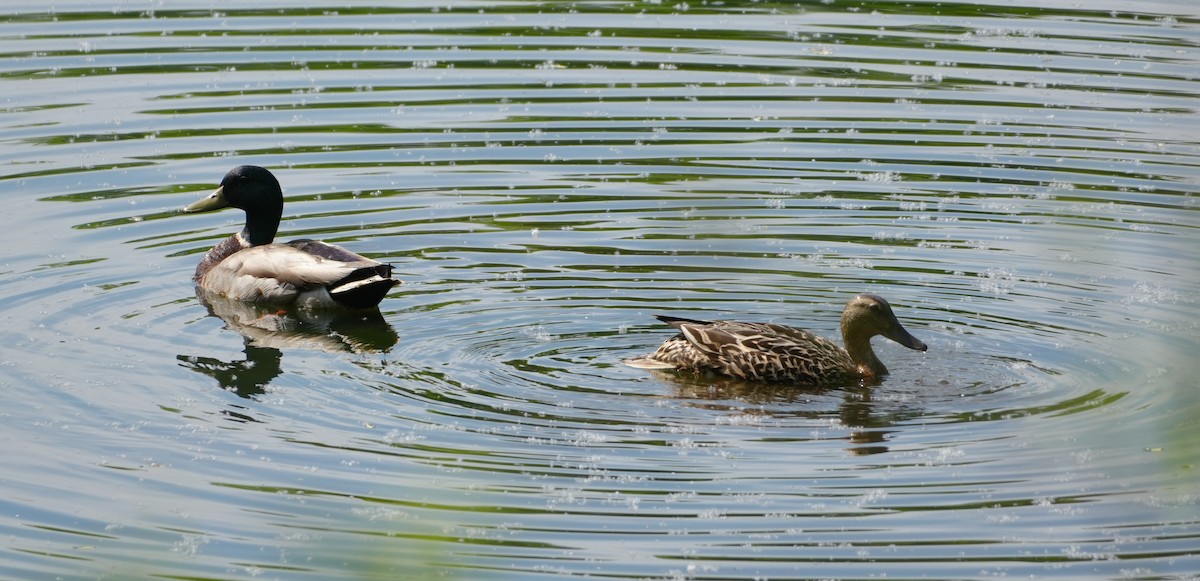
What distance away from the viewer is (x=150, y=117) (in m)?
17.2

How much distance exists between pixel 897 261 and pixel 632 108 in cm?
472

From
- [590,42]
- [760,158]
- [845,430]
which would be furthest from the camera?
[590,42]

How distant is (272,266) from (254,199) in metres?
1.06

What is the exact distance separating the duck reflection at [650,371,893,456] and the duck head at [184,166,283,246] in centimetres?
430

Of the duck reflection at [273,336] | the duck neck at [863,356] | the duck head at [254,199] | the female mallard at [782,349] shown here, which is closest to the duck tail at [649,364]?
the female mallard at [782,349]

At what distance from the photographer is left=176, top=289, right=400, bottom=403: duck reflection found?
36.9ft

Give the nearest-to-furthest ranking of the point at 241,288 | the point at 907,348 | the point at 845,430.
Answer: the point at 845,430 < the point at 907,348 < the point at 241,288

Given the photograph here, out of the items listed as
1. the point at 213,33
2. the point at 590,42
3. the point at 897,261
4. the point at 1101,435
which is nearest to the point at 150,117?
the point at 213,33

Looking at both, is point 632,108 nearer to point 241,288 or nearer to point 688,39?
point 688,39

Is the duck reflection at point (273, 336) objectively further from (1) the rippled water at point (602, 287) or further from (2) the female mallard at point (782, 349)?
(2) the female mallard at point (782, 349)

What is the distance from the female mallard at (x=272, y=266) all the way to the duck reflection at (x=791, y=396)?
2575mm

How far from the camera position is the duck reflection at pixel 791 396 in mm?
10102

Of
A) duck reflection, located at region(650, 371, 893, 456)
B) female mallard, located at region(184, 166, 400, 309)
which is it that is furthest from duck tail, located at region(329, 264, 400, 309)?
duck reflection, located at region(650, 371, 893, 456)

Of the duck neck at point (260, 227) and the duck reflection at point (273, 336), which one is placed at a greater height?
the duck neck at point (260, 227)
